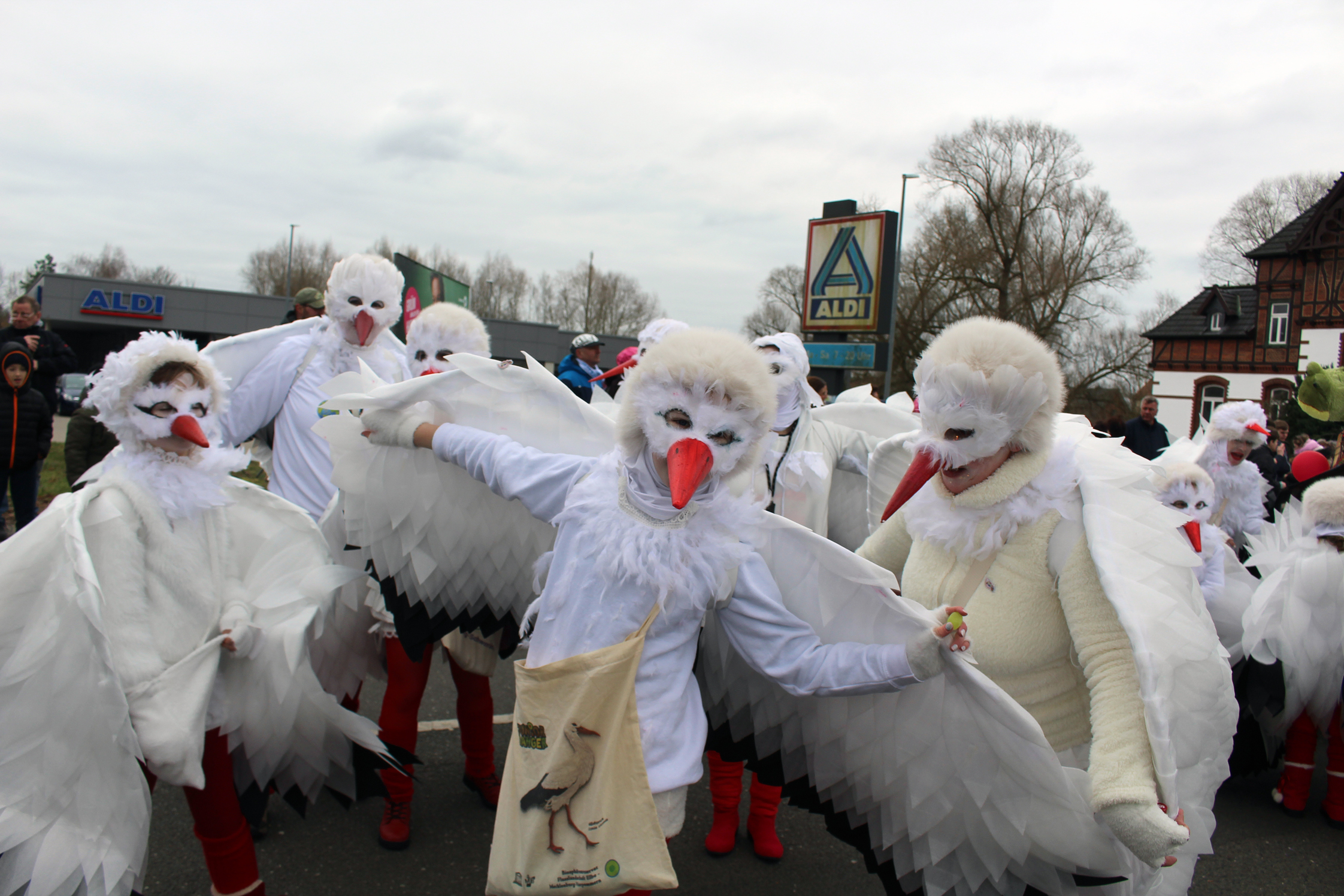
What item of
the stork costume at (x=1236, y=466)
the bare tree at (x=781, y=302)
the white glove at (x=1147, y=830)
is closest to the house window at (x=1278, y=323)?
the bare tree at (x=781, y=302)

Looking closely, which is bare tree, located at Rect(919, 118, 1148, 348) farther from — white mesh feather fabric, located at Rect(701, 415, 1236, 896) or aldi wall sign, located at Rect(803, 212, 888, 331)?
white mesh feather fabric, located at Rect(701, 415, 1236, 896)

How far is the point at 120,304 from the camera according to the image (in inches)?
1065

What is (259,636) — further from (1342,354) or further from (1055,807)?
(1342,354)

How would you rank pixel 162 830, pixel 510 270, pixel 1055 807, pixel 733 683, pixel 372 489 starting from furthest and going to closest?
pixel 510 270, pixel 162 830, pixel 372 489, pixel 733 683, pixel 1055 807

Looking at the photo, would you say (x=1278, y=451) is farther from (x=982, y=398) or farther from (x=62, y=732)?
(x=62, y=732)

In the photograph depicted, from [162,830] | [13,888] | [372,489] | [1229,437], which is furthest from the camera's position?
[1229,437]

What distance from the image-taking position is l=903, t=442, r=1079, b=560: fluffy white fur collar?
A: 1.96 meters

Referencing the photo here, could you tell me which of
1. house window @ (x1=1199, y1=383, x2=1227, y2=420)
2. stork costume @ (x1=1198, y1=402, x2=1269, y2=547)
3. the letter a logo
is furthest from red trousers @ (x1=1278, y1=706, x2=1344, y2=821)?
house window @ (x1=1199, y1=383, x2=1227, y2=420)

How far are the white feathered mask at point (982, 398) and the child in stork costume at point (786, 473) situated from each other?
121 centimetres

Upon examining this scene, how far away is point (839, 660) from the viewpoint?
1.89m

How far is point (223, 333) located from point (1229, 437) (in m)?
27.1

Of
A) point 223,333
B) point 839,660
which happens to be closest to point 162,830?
point 839,660

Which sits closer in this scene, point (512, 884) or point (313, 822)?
point (512, 884)

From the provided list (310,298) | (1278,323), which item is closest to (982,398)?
(310,298)
